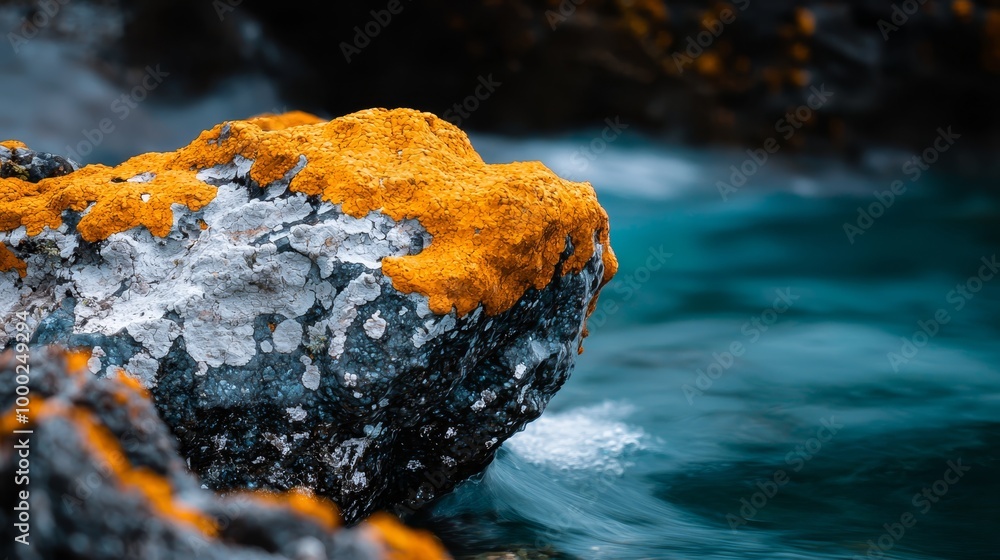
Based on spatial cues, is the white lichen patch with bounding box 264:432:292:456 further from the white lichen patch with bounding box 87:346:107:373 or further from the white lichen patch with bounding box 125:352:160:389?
the white lichen patch with bounding box 87:346:107:373

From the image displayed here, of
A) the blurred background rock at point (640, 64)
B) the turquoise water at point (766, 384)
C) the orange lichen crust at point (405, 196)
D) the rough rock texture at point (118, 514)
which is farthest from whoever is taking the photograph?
the blurred background rock at point (640, 64)

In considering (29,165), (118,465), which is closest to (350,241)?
(118,465)

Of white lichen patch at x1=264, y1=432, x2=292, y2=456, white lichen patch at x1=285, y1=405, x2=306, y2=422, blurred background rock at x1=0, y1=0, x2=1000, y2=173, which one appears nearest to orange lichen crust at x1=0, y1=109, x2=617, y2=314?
white lichen patch at x1=285, y1=405, x2=306, y2=422

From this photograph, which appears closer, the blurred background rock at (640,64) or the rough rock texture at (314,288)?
the rough rock texture at (314,288)

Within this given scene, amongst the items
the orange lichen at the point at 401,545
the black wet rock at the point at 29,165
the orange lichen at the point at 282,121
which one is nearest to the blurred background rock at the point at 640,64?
the orange lichen at the point at 282,121

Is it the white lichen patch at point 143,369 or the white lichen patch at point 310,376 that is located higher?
the white lichen patch at point 310,376

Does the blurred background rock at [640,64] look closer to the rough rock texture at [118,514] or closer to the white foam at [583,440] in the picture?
the white foam at [583,440]

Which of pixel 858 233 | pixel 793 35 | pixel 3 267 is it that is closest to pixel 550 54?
pixel 793 35
